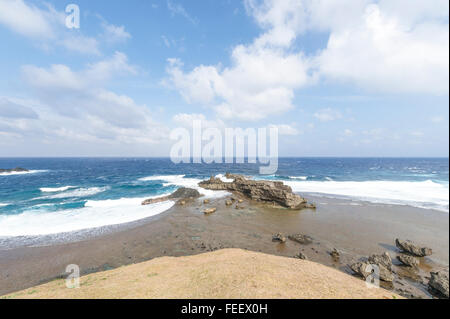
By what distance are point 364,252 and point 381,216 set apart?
10.4m

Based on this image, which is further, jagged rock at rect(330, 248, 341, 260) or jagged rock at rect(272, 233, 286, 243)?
jagged rock at rect(272, 233, 286, 243)

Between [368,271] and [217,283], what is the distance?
8.74 metres

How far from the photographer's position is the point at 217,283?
6.88m

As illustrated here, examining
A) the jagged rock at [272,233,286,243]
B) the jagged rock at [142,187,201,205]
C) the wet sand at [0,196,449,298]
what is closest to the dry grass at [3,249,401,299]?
the wet sand at [0,196,449,298]

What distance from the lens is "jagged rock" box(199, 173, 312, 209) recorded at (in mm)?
22986

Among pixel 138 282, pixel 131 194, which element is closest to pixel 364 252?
pixel 138 282

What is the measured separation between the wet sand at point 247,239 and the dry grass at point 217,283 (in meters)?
2.70

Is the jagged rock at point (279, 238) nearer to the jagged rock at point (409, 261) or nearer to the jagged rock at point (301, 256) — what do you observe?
the jagged rock at point (301, 256)

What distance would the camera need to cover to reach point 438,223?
16969 mm

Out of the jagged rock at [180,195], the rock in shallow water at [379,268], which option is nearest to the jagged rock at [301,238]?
the rock in shallow water at [379,268]

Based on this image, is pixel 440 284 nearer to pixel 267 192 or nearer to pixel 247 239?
pixel 247 239

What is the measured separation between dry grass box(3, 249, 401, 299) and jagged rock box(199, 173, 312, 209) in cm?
1457

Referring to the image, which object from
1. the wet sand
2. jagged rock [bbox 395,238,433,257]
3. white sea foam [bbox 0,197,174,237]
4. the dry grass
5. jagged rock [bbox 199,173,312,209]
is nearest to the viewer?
the dry grass

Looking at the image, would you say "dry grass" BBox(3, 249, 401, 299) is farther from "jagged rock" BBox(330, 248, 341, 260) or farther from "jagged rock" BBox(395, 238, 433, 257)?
"jagged rock" BBox(395, 238, 433, 257)
